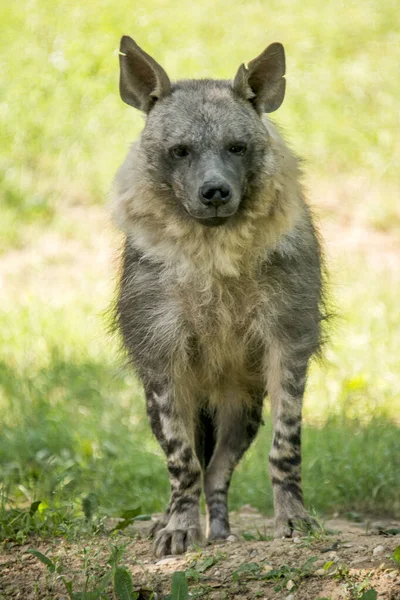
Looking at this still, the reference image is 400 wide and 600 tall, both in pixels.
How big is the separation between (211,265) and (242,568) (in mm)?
1409

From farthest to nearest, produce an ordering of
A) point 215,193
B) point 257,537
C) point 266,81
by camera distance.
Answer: point 257,537, point 266,81, point 215,193

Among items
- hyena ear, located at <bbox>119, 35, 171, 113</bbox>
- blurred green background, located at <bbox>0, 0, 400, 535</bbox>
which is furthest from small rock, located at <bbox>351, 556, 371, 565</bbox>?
hyena ear, located at <bbox>119, 35, 171, 113</bbox>

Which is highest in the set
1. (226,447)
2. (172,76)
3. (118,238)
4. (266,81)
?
(172,76)

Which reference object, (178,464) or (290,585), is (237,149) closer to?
(178,464)

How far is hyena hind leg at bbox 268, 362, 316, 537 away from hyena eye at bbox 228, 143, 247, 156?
1019mm

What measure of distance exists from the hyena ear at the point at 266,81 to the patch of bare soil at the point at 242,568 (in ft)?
6.64

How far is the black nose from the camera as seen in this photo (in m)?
4.64

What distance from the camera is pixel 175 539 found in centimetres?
497

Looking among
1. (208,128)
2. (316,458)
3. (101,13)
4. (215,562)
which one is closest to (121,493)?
(316,458)

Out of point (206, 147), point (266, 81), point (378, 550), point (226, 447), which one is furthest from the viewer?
point (226, 447)

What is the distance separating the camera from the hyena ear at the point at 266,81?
16.6ft

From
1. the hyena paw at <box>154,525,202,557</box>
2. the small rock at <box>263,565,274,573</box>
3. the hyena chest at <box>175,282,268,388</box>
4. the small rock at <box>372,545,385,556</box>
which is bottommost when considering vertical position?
the small rock at <box>263,565,274,573</box>

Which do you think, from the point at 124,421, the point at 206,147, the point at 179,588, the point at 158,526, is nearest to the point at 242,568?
the point at 179,588

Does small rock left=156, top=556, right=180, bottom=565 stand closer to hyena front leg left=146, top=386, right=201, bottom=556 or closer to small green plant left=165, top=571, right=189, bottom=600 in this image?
hyena front leg left=146, top=386, right=201, bottom=556
